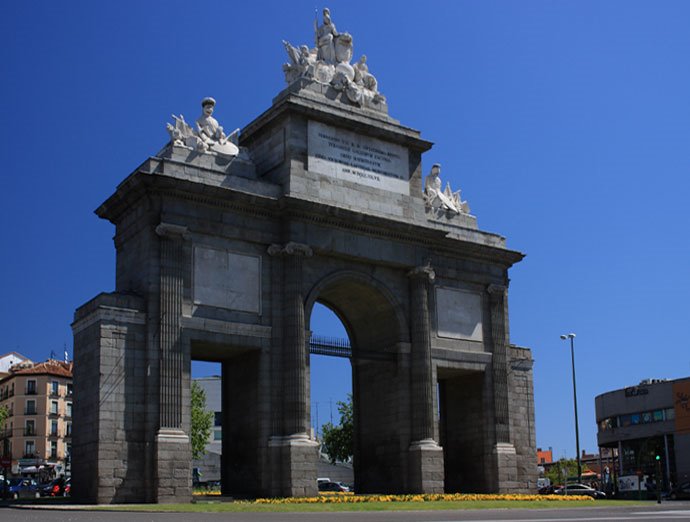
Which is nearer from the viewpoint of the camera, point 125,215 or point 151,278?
point 151,278

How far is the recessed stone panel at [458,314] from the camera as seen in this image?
4828 centimetres

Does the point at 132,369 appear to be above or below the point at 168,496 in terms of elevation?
above

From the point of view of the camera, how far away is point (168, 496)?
36.9m

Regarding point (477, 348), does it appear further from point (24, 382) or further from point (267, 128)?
point (24, 382)

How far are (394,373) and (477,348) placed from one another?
214 inches

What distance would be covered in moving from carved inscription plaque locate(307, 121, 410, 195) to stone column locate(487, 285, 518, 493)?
8.42 meters

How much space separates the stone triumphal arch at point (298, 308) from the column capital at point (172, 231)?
6cm

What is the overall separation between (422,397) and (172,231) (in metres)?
14.8

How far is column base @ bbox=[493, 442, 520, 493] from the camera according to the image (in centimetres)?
4781

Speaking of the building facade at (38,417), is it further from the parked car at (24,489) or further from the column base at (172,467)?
the column base at (172,467)

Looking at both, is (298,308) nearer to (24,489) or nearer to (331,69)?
(331,69)

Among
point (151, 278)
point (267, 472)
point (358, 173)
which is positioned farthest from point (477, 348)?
point (151, 278)

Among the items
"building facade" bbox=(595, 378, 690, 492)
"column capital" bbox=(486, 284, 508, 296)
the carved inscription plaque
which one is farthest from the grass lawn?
"building facade" bbox=(595, 378, 690, 492)

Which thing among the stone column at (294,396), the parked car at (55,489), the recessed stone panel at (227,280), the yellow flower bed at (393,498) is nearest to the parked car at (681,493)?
the yellow flower bed at (393,498)
